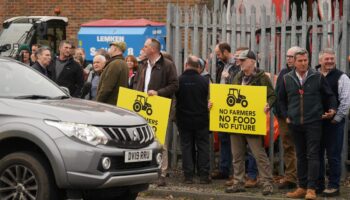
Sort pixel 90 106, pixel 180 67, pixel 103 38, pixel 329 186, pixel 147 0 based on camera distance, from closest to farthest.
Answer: pixel 90 106 → pixel 329 186 → pixel 180 67 → pixel 103 38 → pixel 147 0

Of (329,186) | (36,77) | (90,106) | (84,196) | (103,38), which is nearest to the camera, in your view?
(84,196)

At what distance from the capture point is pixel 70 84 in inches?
513

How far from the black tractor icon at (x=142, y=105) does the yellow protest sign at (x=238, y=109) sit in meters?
0.88

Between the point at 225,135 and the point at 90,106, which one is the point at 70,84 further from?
the point at 90,106

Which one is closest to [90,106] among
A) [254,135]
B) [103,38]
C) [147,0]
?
[254,135]

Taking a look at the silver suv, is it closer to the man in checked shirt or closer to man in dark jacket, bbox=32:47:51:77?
the man in checked shirt

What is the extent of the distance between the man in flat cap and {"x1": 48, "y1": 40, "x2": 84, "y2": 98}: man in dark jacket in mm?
1388

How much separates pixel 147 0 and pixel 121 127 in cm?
1355

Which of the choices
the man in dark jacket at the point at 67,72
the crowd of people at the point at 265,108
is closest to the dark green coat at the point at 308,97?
the crowd of people at the point at 265,108

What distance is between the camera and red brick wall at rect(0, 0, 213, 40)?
21.5 meters

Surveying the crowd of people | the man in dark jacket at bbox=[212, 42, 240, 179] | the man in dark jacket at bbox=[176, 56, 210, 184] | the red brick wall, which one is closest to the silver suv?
the crowd of people

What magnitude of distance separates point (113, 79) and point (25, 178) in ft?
12.1

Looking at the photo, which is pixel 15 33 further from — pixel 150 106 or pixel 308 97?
pixel 308 97

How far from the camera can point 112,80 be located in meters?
Result: 11.6
